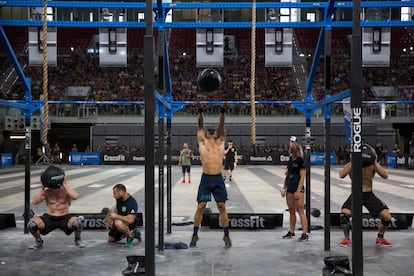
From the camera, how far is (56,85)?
125 ft

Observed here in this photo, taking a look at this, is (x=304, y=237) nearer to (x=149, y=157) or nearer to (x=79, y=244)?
(x=79, y=244)

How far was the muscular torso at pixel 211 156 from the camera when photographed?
823cm

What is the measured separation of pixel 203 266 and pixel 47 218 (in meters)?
2.74

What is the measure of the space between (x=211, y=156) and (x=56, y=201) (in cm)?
260

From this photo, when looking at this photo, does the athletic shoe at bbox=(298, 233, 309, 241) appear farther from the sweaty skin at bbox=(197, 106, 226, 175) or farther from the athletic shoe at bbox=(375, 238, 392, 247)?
the sweaty skin at bbox=(197, 106, 226, 175)

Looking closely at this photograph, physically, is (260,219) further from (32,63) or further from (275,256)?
(32,63)

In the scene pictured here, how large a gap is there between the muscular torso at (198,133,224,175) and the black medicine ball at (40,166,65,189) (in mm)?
2285

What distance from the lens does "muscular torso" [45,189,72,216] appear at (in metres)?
7.87

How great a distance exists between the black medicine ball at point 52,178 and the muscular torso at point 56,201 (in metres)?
0.30

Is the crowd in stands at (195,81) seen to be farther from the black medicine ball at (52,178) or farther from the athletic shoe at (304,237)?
the black medicine ball at (52,178)

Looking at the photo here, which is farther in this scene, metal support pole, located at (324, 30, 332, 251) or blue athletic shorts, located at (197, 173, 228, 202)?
blue athletic shorts, located at (197, 173, 228, 202)

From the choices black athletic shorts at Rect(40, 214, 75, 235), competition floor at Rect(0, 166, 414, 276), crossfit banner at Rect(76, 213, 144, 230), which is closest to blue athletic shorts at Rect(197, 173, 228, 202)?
competition floor at Rect(0, 166, 414, 276)

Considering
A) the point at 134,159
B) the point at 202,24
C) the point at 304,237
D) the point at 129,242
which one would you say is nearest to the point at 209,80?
the point at 202,24

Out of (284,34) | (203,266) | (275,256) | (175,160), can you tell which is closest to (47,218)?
(203,266)
